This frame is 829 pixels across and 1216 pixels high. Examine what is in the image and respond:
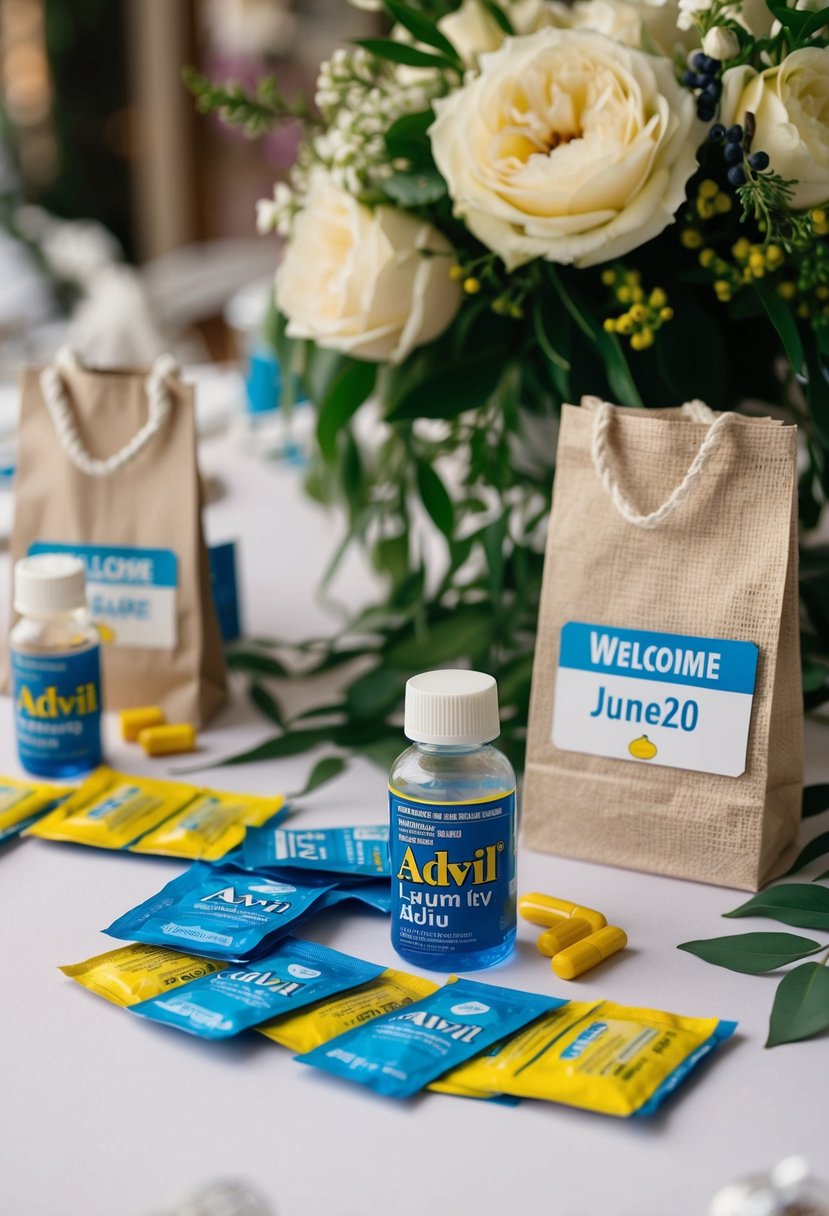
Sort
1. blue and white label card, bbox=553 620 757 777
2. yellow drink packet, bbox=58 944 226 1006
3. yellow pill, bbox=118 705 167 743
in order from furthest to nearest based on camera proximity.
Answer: yellow pill, bbox=118 705 167 743 → blue and white label card, bbox=553 620 757 777 → yellow drink packet, bbox=58 944 226 1006

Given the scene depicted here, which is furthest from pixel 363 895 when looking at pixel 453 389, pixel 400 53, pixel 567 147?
pixel 400 53

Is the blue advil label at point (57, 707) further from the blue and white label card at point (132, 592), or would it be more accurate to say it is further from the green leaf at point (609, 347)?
the green leaf at point (609, 347)

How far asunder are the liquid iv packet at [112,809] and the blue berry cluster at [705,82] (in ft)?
1.85

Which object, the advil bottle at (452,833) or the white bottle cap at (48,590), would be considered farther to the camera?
the white bottle cap at (48,590)

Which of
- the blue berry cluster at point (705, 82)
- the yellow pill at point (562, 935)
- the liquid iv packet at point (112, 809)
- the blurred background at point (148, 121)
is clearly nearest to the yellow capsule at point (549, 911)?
the yellow pill at point (562, 935)

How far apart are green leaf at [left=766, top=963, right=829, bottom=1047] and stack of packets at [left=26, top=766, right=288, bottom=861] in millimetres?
351

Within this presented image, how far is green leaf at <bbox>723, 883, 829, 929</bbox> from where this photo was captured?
0.74 meters

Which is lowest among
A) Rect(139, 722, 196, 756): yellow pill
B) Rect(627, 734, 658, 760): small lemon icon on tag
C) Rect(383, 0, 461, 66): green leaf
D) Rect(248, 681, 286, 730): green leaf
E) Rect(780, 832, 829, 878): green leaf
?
Rect(780, 832, 829, 878): green leaf

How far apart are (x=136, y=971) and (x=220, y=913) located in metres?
0.06

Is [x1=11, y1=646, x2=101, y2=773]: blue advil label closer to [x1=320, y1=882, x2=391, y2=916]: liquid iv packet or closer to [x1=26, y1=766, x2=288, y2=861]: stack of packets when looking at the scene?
[x1=26, y1=766, x2=288, y2=861]: stack of packets

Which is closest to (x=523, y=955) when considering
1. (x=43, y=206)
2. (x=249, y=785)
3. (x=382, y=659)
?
(x=249, y=785)

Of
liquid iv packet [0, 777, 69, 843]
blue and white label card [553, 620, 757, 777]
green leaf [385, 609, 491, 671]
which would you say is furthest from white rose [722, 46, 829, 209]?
liquid iv packet [0, 777, 69, 843]

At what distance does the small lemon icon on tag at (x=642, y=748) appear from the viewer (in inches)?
31.9

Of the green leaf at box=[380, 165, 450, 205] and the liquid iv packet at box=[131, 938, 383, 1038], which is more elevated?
the green leaf at box=[380, 165, 450, 205]
